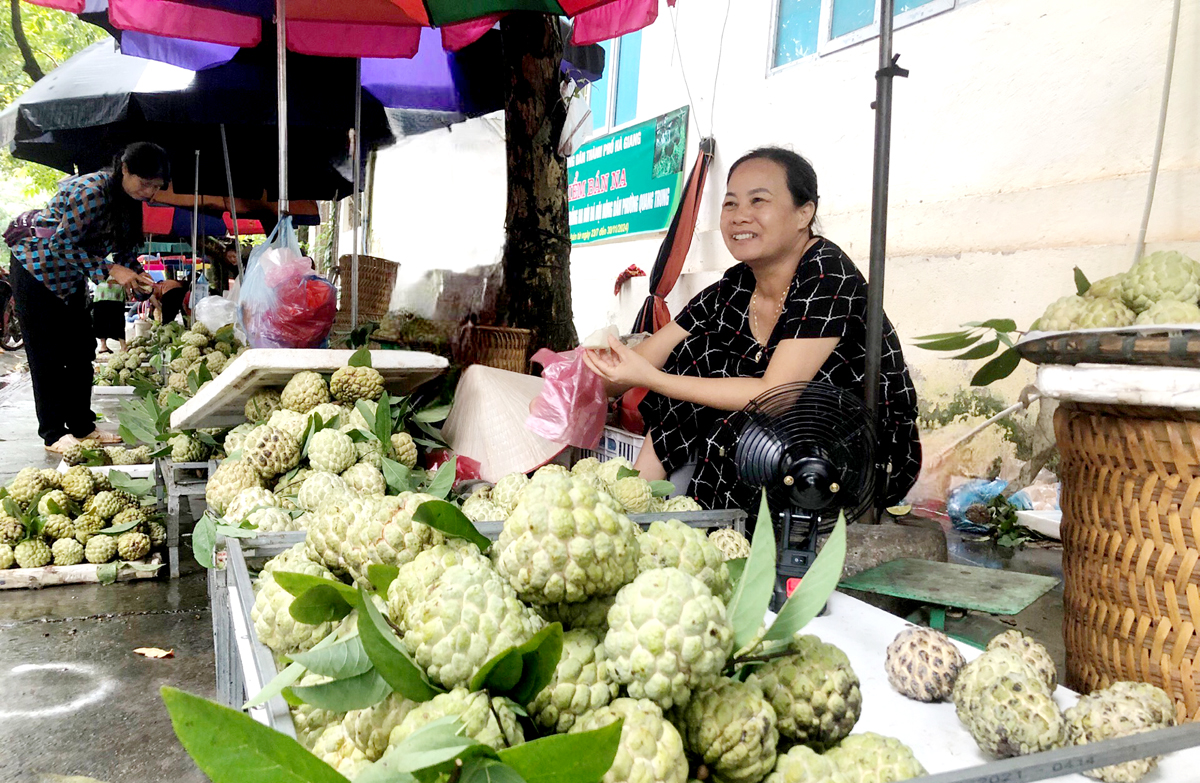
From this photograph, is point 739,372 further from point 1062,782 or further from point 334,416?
point 1062,782

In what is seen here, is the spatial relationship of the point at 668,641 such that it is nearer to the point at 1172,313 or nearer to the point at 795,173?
the point at 1172,313

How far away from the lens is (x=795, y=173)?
255 cm

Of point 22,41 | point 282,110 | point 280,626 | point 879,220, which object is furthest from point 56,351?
point 22,41

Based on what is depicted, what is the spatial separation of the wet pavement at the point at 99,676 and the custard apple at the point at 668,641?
5.39 ft

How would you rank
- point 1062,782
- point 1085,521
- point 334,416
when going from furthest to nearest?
point 334,416 → point 1085,521 → point 1062,782

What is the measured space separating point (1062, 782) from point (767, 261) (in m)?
1.88

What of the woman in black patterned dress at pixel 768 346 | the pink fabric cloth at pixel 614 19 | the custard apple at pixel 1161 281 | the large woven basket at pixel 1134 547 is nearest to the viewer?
the large woven basket at pixel 1134 547

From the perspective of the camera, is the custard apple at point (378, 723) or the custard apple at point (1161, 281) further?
the custard apple at point (1161, 281)

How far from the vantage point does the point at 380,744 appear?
850mm

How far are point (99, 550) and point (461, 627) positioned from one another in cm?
321

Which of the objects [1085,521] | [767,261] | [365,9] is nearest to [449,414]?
[767,261]

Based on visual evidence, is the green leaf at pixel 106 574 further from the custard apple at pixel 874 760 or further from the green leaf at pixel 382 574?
the custard apple at pixel 874 760

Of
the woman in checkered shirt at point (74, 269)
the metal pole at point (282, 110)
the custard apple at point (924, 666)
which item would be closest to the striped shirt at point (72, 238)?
the woman in checkered shirt at point (74, 269)

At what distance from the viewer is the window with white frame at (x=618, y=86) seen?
7.38m
